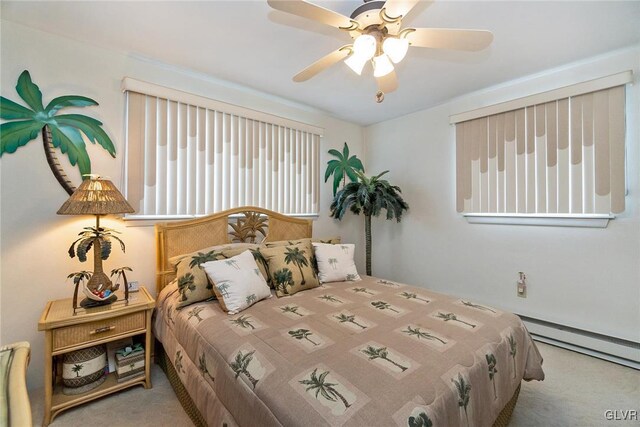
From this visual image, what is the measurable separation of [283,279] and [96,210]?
136 centimetres

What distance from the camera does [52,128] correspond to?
1.96 meters

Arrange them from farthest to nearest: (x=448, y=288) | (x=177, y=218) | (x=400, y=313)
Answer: (x=448, y=288) → (x=177, y=218) → (x=400, y=313)

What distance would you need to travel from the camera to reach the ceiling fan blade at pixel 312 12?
1.25m

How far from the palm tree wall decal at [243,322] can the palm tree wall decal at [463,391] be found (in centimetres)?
104

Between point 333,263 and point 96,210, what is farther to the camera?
point 333,263

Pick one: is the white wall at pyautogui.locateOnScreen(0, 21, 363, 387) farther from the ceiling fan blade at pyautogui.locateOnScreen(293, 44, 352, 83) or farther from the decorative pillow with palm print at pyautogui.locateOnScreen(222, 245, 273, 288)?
the ceiling fan blade at pyautogui.locateOnScreen(293, 44, 352, 83)

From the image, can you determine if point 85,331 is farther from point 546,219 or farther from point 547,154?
point 547,154

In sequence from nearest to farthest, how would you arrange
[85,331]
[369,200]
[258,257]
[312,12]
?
[312,12], [85,331], [258,257], [369,200]

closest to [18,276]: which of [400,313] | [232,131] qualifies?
[232,131]

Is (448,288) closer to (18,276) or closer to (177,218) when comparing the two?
(177,218)

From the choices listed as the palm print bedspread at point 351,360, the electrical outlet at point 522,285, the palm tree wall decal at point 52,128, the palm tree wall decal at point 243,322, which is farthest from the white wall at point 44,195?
the electrical outlet at point 522,285

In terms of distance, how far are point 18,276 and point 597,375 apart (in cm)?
434

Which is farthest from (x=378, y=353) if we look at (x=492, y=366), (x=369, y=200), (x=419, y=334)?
(x=369, y=200)

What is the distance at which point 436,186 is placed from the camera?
11.1 feet
